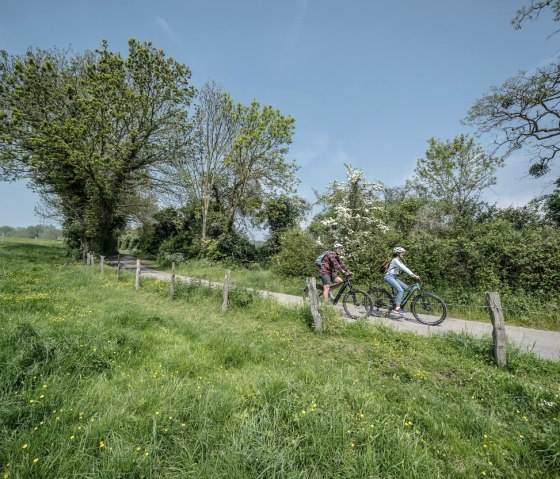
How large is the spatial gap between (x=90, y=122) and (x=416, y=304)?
2043 cm

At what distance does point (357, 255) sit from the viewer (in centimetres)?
1223

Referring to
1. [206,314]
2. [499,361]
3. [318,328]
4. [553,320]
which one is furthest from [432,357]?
[206,314]

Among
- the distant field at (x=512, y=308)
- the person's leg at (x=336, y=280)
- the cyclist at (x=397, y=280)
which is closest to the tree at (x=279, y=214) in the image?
the distant field at (x=512, y=308)

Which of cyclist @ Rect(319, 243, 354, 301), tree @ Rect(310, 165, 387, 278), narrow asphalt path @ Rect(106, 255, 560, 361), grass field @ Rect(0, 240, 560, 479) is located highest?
tree @ Rect(310, 165, 387, 278)

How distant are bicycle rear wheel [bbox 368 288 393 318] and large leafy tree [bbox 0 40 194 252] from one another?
18.2 meters

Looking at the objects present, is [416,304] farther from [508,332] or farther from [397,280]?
[508,332]

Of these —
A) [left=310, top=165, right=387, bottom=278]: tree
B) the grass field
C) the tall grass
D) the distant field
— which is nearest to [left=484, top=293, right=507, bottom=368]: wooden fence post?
the grass field

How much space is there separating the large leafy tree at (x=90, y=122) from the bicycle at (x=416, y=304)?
18.3 metres

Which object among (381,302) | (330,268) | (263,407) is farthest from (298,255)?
(263,407)

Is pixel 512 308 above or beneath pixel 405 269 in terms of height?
beneath

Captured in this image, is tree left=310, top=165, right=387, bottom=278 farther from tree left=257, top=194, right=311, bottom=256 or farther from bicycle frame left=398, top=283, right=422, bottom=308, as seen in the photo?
tree left=257, top=194, right=311, bottom=256

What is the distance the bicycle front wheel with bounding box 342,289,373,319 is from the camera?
7.94 meters

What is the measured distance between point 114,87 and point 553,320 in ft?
78.7

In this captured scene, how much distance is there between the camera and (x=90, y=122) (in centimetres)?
1686
